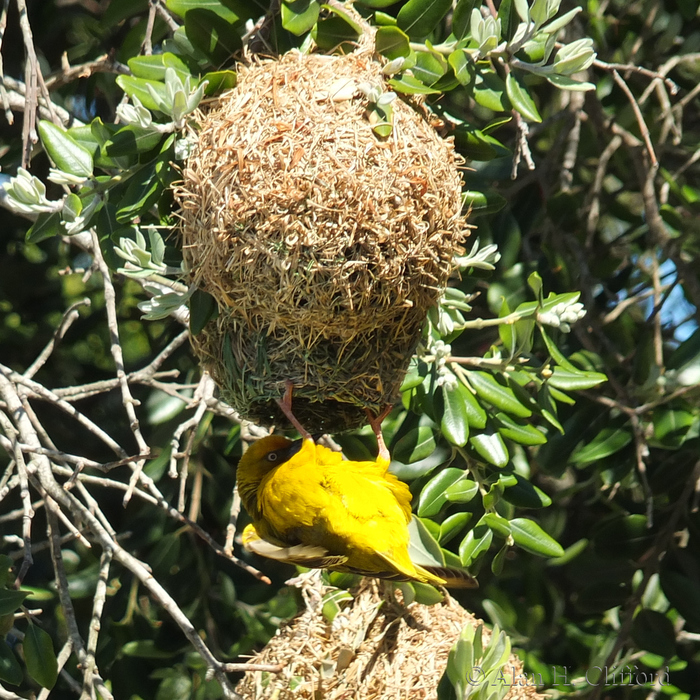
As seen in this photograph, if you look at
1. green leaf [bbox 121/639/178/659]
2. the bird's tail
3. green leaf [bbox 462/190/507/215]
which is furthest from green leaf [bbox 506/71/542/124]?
green leaf [bbox 121/639/178/659]

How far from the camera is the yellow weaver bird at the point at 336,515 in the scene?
7.07 ft

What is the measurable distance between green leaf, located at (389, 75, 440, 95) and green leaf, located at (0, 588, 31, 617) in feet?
4.83

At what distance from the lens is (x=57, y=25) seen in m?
3.24

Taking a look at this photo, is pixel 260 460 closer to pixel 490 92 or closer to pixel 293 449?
pixel 293 449

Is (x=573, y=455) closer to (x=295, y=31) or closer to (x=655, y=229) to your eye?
(x=655, y=229)

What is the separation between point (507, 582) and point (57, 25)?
8.92 feet

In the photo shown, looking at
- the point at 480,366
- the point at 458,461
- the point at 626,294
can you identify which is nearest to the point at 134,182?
the point at 480,366

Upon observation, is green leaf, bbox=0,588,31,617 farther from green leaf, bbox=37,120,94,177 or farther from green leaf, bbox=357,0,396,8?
green leaf, bbox=357,0,396,8

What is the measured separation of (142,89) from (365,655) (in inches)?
55.0

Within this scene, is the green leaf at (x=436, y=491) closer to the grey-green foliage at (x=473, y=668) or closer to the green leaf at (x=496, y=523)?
the green leaf at (x=496, y=523)

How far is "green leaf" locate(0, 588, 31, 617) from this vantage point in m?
2.08

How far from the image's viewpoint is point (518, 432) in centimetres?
232

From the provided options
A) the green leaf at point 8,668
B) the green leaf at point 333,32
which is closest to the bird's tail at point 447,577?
the green leaf at point 8,668

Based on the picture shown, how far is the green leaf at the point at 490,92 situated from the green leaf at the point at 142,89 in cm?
73
